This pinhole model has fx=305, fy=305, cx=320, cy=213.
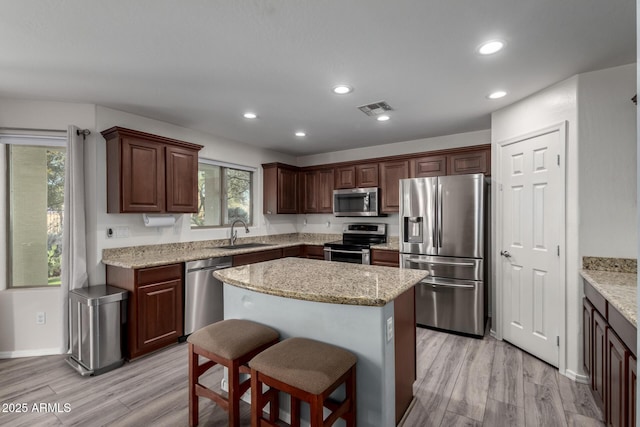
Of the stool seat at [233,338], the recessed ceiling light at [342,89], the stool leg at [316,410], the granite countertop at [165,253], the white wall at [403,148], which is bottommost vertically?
the stool leg at [316,410]

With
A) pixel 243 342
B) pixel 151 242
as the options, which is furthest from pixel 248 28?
pixel 151 242

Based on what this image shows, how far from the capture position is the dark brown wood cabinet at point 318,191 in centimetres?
520

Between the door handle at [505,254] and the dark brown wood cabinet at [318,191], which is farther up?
the dark brown wood cabinet at [318,191]

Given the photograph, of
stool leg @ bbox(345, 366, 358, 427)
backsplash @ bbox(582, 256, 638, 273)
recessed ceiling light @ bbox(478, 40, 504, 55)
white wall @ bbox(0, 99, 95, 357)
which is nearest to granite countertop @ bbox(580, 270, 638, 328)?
backsplash @ bbox(582, 256, 638, 273)

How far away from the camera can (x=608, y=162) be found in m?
2.35

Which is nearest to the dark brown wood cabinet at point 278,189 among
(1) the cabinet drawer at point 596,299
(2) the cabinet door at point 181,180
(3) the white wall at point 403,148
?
(3) the white wall at point 403,148

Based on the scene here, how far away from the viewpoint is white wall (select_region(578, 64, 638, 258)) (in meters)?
2.29

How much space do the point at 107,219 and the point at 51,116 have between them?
3.67 ft

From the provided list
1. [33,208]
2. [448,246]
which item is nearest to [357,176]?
[448,246]

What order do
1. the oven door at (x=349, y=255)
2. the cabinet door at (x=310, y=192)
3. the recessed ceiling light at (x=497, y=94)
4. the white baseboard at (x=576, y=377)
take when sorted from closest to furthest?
the white baseboard at (x=576, y=377), the recessed ceiling light at (x=497, y=94), the oven door at (x=349, y=255), the cabinet door at (x=310, y=192)

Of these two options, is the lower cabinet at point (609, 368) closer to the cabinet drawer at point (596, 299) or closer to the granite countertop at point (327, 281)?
the cabinet drawer at point (596, 299)

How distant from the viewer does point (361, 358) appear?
1.68 meters

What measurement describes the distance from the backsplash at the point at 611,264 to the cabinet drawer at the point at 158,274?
3.67 meters

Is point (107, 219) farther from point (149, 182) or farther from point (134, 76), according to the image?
point (134, 76)
